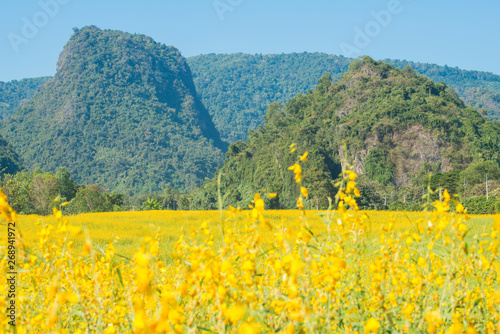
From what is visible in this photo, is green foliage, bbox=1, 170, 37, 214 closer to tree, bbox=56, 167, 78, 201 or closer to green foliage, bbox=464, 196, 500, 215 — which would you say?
tree, bbox=56, 167, 78, 201

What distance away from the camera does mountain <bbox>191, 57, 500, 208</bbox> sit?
232 feet

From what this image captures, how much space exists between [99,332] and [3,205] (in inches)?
28.7

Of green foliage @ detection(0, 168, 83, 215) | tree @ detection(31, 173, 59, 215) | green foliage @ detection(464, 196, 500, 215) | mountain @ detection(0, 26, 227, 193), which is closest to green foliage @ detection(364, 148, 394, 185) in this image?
green foliage @ detection(464, 196, 500, 215)

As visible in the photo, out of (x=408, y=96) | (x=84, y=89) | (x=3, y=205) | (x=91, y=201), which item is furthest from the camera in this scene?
(x=84, y=89)

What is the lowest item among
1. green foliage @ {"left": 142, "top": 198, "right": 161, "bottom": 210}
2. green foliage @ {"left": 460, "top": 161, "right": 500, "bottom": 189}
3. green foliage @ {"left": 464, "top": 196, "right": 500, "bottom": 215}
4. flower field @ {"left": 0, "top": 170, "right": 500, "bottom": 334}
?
green foliage @ {"left": 142, "top": 198, "right": 161, "bottom": 210}

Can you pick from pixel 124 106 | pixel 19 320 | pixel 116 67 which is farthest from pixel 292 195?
pixel 116 67

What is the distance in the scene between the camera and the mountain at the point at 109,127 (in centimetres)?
13688

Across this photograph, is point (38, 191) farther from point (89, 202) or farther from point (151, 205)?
point (151, 205)

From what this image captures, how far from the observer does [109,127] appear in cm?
16175

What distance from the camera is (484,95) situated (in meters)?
187

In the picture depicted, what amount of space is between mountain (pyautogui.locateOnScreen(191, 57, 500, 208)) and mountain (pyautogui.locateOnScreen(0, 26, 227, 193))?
53335mm

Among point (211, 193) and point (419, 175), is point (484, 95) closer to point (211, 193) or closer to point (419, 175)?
point (419, 175)

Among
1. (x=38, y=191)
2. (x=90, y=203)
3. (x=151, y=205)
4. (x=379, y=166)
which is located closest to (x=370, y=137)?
(x=379, y=166)

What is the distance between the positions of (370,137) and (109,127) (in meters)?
109
